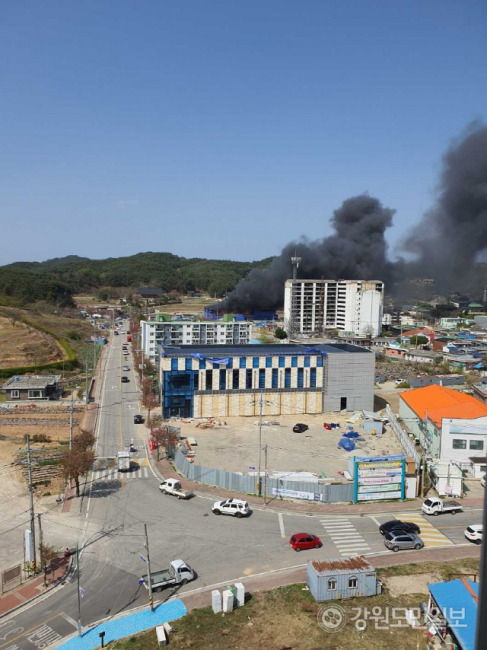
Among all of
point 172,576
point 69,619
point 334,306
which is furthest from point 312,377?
point 334,306

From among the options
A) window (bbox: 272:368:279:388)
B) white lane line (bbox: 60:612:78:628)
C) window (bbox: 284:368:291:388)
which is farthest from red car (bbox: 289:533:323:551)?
window (bbox: 284:368:291:388)

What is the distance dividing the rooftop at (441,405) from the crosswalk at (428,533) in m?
8.17

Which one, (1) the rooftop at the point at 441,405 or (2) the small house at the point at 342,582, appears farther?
(1) the rooftop at the point at 441,405

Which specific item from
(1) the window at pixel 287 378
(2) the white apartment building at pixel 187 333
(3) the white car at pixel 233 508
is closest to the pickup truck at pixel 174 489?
(3) the white car at pixel 233 508

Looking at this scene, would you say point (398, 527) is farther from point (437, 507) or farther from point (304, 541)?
point (304, 541)

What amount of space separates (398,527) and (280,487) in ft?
18.8

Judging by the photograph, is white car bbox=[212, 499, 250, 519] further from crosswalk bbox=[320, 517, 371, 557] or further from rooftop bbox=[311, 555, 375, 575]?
rooftop bbox=[311, 555, 375, 575]

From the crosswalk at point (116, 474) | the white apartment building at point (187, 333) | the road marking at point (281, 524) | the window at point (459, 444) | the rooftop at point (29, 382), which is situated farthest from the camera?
the white apartment building at point (187, 333)

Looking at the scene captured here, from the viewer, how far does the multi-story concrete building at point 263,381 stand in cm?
3738

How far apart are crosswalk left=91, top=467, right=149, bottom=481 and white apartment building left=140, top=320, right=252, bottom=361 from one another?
29619mm

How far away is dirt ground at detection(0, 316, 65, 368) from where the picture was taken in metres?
54.1

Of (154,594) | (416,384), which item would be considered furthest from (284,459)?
(416,384)

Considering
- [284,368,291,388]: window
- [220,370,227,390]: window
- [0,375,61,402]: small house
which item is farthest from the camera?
[0,375,61,402]: small house

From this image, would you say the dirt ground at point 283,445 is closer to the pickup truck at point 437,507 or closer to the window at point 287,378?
the window at point 287,378
